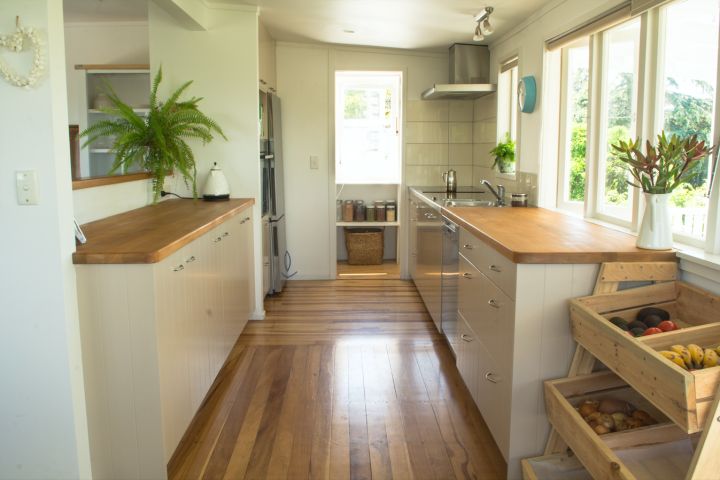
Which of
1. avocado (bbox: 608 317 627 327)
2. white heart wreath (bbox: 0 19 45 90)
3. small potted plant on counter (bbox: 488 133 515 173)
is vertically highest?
white heart wreath (bbox: 0 19 45 90)

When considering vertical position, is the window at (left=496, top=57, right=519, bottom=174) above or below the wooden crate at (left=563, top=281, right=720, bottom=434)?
above

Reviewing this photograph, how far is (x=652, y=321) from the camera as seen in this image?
1.71 meters

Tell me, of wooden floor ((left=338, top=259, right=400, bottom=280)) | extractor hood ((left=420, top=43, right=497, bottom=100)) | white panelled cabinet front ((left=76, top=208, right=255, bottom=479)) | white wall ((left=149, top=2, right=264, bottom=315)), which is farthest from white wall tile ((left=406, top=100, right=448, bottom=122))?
white panelled cabinet front ((left=76, top=208, right=255, bottom=479))

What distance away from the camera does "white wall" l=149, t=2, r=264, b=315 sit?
3.72 meters

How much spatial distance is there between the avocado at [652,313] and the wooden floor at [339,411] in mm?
811

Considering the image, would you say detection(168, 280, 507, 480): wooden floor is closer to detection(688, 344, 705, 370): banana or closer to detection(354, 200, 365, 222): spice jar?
detection(688, 344, 705, 370): banana

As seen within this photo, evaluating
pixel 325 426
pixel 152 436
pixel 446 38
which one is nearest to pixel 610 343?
pixel 325 426

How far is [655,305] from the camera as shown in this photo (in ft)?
6.06

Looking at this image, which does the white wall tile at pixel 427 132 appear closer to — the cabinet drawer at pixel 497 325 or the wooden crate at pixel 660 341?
the cabinet drawer at pixel 497 325

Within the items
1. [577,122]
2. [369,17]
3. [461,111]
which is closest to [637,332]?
[577,122]

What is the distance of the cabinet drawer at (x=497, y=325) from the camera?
1961 mm

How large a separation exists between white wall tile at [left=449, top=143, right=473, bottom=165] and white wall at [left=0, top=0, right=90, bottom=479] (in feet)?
12.9

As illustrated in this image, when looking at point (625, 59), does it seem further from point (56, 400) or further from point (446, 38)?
point (56, 400)

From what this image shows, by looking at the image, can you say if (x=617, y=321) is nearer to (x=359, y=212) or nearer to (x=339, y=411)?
(x=339, y=411)
